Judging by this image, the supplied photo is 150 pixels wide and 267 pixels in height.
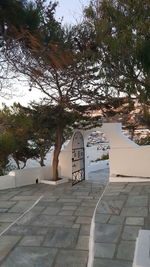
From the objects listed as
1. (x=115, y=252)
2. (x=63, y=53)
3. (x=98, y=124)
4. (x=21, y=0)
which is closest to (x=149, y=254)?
(x=115, y=252)

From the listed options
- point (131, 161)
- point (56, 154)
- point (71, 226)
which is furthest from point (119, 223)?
point (56, 154)

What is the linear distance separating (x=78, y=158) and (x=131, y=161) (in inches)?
83.9

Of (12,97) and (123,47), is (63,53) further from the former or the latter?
(12,97)

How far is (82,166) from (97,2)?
737 centimetres

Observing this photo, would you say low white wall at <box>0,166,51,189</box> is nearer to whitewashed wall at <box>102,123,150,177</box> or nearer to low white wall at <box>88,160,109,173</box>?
whitewashed wall at <box>102,123,150,177</box>

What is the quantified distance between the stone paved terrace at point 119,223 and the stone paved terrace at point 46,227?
0.27 metres

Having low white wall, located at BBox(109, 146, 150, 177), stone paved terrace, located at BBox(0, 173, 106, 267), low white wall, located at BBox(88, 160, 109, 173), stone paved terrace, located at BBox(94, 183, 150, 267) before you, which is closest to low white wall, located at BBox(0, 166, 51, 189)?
stone paved terrace, located at BBox(0, 173, 106, 267)

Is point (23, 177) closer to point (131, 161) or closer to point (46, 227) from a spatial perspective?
point (131, 161)

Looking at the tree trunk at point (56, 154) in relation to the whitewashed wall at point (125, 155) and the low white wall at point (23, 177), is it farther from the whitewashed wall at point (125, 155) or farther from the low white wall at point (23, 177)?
the whitewashed wall at point (125, 155)

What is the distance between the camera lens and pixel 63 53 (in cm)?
373

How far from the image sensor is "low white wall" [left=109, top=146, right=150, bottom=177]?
855 cm

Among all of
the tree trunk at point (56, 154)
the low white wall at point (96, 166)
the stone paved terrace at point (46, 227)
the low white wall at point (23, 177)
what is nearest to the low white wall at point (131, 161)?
the stone paved terrace at point (46, 227)

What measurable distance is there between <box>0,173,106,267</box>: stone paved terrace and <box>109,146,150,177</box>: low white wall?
1.23m

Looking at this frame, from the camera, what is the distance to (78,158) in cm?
1005
